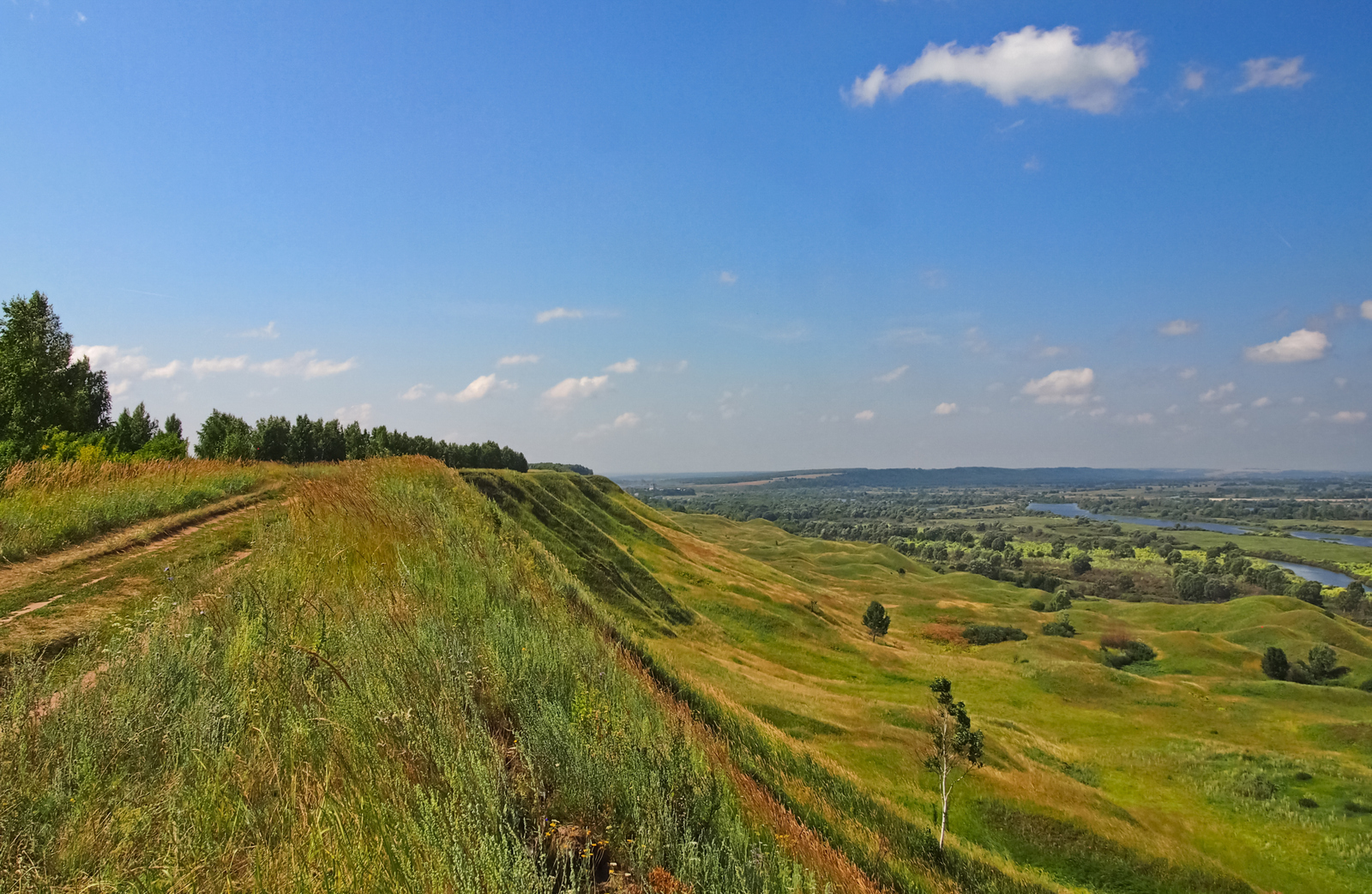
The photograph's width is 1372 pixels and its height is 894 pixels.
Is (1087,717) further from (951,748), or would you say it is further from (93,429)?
(93,429)

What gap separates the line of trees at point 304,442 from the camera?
197 feet

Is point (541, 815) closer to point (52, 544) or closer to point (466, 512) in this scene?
point (466, 512)

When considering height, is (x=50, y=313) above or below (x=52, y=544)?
above

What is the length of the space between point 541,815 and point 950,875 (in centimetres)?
1758

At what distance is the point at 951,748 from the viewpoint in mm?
27531

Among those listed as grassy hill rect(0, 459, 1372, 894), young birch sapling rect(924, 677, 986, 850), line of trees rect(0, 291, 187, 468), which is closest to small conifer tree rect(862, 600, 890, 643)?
young birch sapling rect(924, 677, 986, 850)

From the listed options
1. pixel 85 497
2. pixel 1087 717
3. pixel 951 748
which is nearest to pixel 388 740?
pixel 85 497

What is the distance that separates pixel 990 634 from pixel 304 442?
305ft

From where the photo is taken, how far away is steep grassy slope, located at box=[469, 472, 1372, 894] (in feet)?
83.9

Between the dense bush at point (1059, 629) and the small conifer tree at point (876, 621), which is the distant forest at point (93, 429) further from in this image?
the dense bush at point (1059, 629)

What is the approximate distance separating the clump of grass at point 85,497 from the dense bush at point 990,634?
300ft

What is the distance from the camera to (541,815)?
4648 millimetres

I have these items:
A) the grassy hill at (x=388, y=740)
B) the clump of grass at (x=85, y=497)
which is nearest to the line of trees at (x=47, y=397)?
the clump of grass at (x=85, y=497)

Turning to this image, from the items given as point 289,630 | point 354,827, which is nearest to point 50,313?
point 289,630
